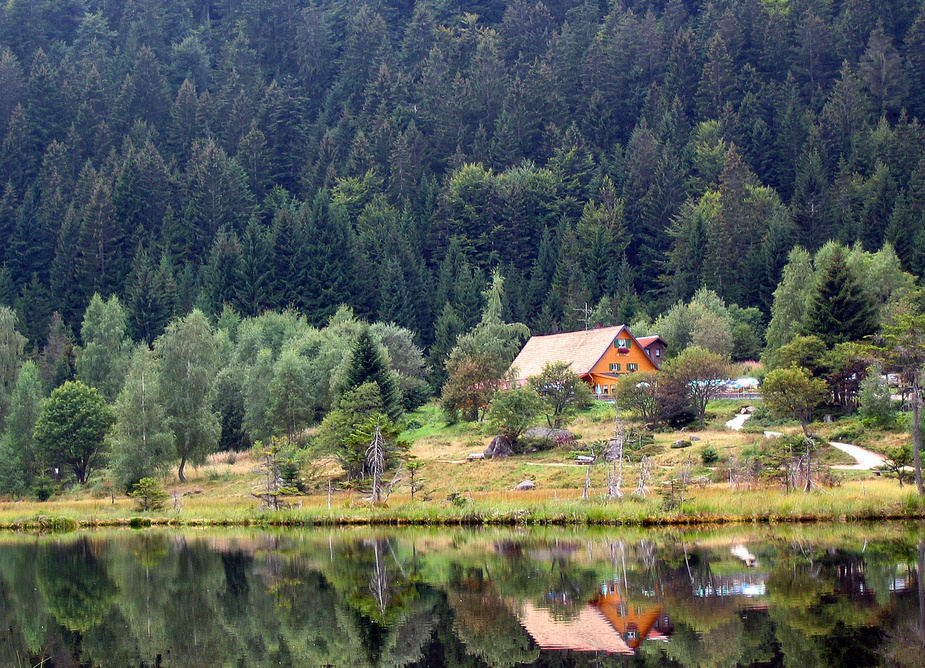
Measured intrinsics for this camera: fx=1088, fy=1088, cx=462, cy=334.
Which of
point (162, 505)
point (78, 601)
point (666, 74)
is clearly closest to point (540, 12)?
point (666, 74)

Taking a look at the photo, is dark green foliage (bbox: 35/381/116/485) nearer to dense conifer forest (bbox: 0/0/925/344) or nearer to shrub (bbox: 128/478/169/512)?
shrub (bbox: 128/478/169/512)

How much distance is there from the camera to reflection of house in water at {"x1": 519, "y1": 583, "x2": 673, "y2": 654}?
23.8 metres

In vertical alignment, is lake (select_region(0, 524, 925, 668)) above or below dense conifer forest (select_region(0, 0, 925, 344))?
below

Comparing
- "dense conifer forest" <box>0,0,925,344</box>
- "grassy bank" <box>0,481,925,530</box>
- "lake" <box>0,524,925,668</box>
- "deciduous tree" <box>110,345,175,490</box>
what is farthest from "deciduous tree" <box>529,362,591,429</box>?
"dense conifer forest" <box>0,0,925,344</box>

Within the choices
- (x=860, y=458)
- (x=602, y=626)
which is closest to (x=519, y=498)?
(x=860, y=458)

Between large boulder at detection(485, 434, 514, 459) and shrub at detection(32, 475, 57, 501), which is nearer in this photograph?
large boulder at detection(485, 434, 514, 459)

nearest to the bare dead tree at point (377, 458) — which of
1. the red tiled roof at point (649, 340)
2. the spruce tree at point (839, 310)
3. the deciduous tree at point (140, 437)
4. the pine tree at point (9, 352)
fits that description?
the deciduous tree at point (140, 437)

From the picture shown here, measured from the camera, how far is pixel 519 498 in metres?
45.3

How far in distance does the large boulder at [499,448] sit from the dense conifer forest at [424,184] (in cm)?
1137

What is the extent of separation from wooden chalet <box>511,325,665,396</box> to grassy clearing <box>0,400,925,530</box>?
11.3m

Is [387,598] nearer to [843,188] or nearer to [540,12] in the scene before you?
[843,188]

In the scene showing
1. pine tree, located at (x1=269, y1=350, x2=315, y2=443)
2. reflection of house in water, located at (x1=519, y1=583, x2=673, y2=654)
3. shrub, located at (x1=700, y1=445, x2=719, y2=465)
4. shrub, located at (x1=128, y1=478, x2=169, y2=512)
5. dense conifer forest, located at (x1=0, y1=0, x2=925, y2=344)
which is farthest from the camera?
dense conifer forest, located at (x1=0, y1=0, x2=925, y2=344)

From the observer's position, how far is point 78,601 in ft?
105

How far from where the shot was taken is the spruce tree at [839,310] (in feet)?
217
